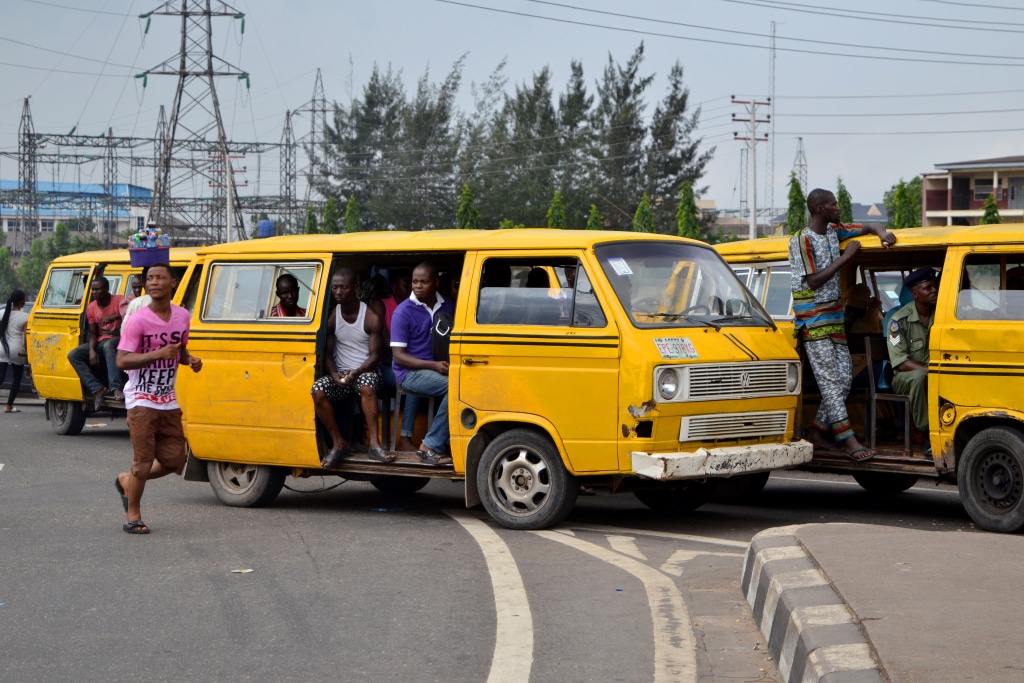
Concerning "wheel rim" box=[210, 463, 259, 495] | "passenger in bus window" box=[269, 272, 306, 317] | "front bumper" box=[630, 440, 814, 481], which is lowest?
"wheel rim" box=[210, 463, 259, 495]

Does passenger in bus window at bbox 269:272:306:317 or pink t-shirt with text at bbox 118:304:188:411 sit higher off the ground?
passenger in bus window at bbox 269:272:306:317

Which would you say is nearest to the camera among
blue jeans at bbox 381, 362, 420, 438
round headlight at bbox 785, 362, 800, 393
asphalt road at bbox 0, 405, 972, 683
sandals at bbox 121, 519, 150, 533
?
asphalt road at bbox 0, 405, 972, 683

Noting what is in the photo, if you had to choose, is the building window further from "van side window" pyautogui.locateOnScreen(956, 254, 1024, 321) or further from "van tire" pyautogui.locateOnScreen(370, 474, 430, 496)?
"van side window" pyautogui.locateOnScreen(956, 254, 1024, 321)

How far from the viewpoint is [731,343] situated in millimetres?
9312

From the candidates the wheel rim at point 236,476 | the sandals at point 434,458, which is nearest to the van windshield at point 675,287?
the sandals at point 434,458

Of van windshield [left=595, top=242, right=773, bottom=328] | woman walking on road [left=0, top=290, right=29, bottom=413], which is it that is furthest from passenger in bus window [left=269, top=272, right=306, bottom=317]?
woman walking on road [left=0, top=290, right=29, bottom=413]

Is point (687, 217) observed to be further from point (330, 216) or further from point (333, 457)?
point (333, 457)

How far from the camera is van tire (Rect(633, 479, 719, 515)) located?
1043 centimetres

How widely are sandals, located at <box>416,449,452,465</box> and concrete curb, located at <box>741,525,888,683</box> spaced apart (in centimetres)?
301

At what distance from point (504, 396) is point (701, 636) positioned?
3356 millimetres

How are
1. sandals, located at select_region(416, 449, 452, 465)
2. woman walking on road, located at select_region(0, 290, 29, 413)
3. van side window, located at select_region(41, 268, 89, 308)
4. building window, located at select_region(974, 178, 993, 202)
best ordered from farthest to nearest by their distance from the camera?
building window, located at select_region(974, 178, 993, 202) → woman walking on road, located at select_region(0, 290, 29, 413) → van side window, located at select_region(41, 268, 89, 308) → sandals, located at select_region(416, 449, 452, 465)

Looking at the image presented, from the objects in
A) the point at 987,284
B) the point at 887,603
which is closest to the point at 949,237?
the point at 987,284

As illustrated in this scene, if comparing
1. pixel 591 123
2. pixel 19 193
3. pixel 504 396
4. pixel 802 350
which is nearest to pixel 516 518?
pixel 504 396

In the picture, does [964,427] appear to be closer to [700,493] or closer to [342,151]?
[700,493]
